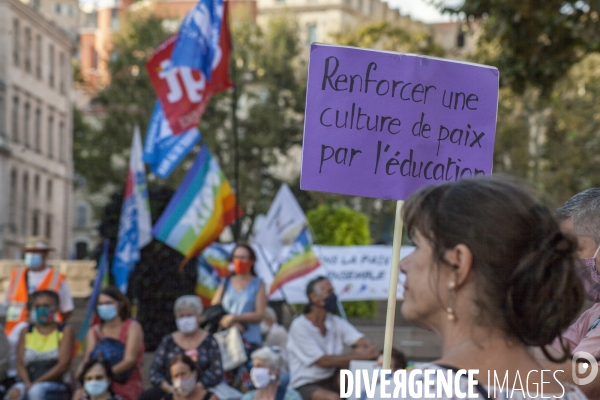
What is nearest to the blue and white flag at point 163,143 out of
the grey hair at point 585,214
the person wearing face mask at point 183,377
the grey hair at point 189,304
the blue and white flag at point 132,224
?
the blue and white flag at point 132,224

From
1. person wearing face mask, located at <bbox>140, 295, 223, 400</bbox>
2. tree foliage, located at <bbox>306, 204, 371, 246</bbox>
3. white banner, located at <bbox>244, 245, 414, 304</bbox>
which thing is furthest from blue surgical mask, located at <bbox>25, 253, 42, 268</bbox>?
tree foliage, located at <bbox>306, 204, 371, 246</bbox>

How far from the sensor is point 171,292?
550 inches

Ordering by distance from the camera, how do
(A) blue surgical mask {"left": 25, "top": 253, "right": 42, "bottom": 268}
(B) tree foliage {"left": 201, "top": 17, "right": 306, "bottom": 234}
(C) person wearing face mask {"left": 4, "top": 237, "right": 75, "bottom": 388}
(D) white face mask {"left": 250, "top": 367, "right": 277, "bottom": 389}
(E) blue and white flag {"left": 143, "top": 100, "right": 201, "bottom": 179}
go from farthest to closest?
(B) tree foliage {"left": 201, "top": 17, "right": 306, "bottom": 234}
(E) blue and white flag {"left": 143, "top": 100, "right": 201, "bottom": 179}
(A) blue surgical mask {"left": 25, "top": 253, "right": 42, "bottom": 268}
(C) person wearing face mask {"left": 4, "top": 237, "right": 75, "bottom": 388}
(D) white face mask {"left": 250, "top": 367, "right": 277, "bottom": 389}

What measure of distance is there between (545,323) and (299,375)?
6740 millimetres

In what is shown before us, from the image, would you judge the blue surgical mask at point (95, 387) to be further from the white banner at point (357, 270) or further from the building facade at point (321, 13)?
the building facade at point (321, 13)

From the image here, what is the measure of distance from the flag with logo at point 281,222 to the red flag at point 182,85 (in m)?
1.55

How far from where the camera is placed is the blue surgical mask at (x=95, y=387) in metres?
8.31

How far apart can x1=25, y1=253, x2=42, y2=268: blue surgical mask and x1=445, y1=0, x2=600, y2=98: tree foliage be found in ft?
17.6

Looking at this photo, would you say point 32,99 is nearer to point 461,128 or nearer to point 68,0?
point 68,0

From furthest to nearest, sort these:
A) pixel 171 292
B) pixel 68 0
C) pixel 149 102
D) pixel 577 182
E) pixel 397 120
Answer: pixel 68 0
pixel 149 102
pixel 577 182
pixel 171 292
pixel 397 120

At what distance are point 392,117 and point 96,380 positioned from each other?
5.27 meters

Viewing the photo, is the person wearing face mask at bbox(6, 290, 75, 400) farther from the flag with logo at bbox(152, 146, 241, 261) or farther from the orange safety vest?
the flag with logo at bbox(152, 146, 241, 261)

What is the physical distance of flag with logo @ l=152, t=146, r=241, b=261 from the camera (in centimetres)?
1190

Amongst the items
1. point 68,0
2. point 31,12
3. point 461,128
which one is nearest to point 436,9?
point 461,128
